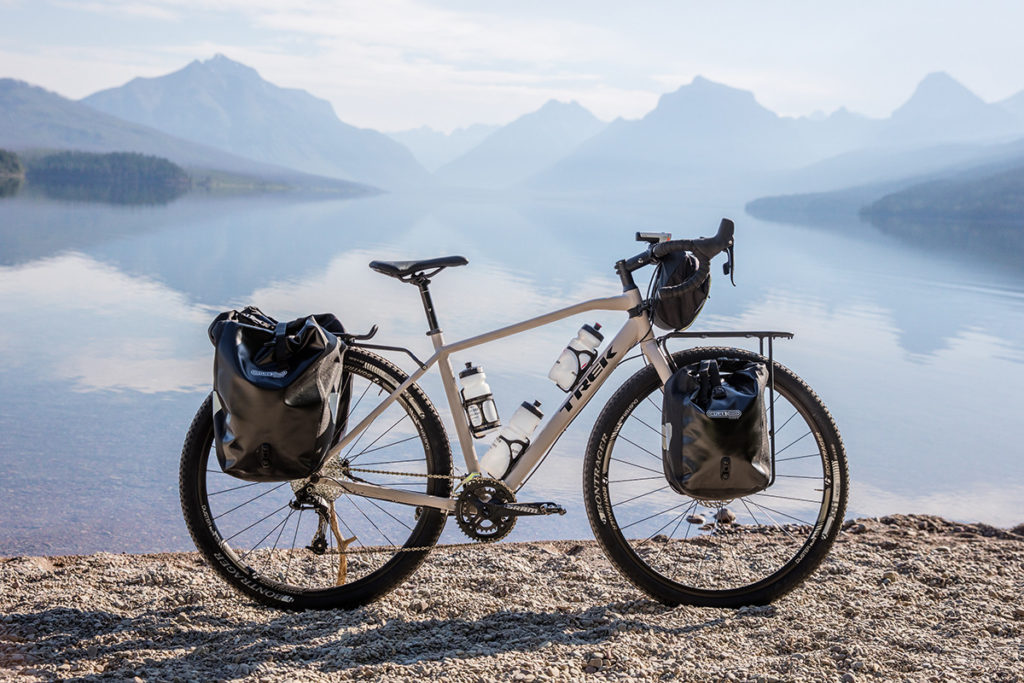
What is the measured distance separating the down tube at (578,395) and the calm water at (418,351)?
147 centimetres

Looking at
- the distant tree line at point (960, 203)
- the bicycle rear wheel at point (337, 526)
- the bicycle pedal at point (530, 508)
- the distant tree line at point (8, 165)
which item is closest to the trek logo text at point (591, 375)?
the bicycle pedal at point (530, 508)

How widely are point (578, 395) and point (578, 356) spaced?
0.55 feet

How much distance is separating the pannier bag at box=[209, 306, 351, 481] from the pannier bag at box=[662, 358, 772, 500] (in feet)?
4.38

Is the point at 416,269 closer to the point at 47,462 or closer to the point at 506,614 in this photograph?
the point at 506,614

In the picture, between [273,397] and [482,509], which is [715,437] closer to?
[482,509]

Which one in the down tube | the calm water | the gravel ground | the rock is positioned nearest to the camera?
the gravel ground

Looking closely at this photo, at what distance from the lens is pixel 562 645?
10.8 ft

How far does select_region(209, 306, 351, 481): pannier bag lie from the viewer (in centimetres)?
329

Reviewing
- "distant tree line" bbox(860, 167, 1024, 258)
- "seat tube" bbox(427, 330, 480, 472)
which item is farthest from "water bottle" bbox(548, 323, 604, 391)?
"distant tree line" bbox(860, 167, 1024, 258)

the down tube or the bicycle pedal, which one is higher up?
the down tube

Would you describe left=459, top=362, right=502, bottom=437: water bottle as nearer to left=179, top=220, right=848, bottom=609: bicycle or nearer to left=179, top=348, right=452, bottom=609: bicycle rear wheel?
left=179, top=220, right=848, bottom=609: bicycle

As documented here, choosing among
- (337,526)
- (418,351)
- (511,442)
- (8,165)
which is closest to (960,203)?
(8,165)

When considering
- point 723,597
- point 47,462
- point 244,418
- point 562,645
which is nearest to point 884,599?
point 723,597

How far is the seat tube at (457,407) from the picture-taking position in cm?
379
